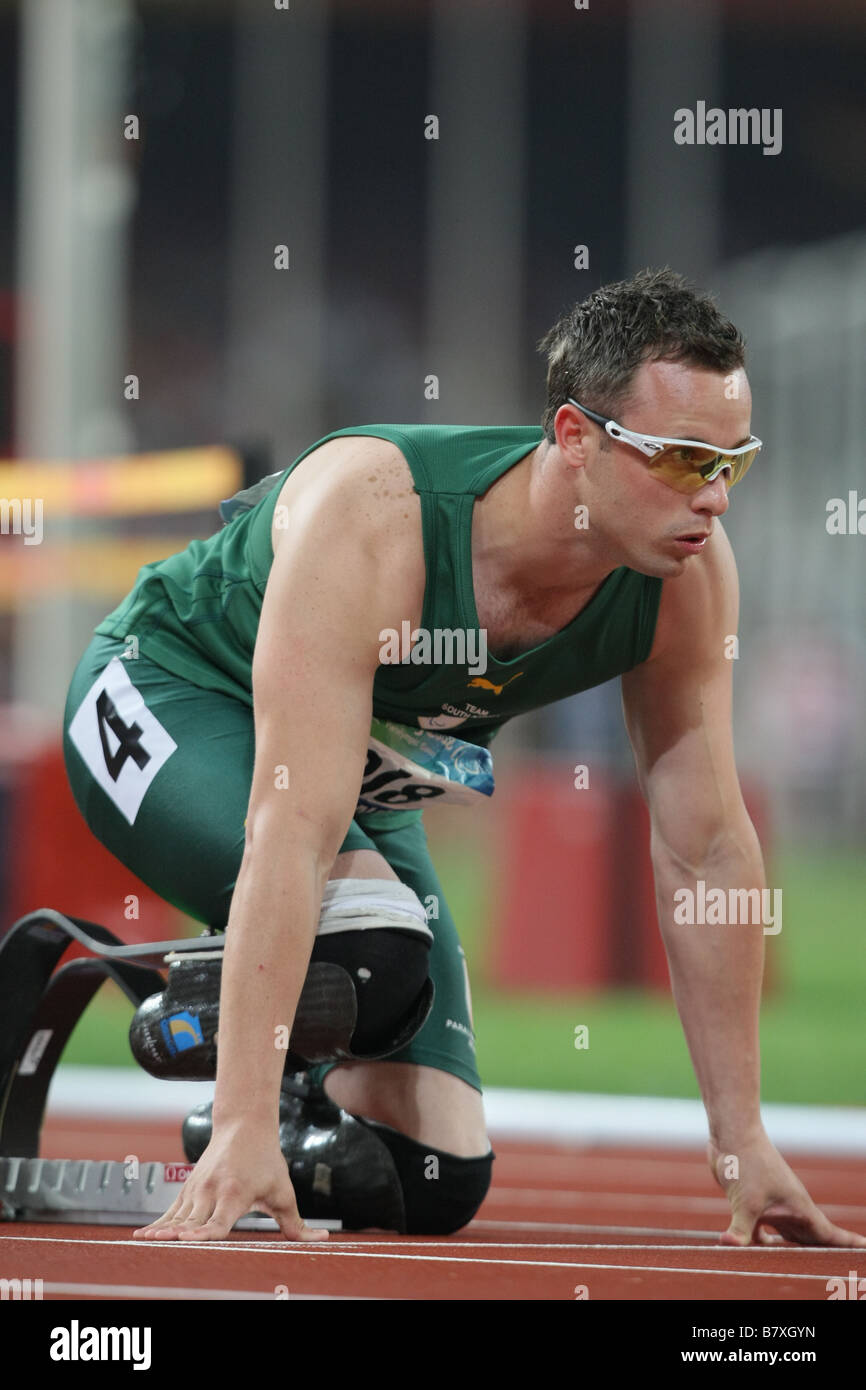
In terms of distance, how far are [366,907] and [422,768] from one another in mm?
361

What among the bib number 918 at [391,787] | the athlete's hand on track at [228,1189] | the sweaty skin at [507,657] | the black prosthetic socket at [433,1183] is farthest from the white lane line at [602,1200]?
the athlete's hand on track at [228,1189]

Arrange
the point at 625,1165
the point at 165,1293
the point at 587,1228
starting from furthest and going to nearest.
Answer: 1. the point at 625,1165
2. the point at 587,1228
3. the point at 165,1293

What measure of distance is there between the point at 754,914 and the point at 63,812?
235 inches

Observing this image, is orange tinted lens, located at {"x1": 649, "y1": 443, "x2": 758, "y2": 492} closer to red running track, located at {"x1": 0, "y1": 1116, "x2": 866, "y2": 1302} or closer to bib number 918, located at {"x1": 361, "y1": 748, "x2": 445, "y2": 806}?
bib number 918, located at {"x1": 361, "y1": 748, "x2": 445, "y2": 806}

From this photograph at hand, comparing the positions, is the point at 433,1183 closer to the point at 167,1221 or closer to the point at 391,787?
the point at 391,787

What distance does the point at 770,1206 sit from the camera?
3168 mm

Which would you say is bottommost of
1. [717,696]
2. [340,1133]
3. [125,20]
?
[340,1133]

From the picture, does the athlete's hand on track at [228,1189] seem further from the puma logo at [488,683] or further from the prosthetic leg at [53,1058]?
the puma logo at [488,683]

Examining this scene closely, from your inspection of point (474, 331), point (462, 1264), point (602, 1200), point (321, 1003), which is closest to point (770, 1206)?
point (462, 1264)

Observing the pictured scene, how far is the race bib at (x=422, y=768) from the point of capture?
330cm

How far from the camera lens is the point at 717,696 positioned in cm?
338

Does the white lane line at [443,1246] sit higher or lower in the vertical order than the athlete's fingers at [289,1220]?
lower
